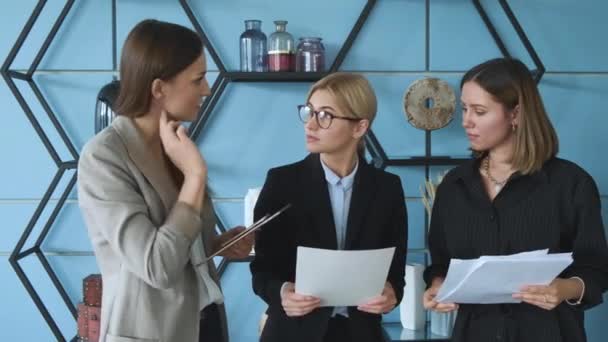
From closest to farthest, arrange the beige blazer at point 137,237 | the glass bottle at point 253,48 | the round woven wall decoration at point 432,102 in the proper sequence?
the beige blazer at point 137,237, the glass bottle at point 253,48, the round woven wall decoration at point 432,102

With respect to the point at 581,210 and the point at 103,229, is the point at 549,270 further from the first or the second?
the point at 103,229

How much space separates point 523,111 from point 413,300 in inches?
44.2

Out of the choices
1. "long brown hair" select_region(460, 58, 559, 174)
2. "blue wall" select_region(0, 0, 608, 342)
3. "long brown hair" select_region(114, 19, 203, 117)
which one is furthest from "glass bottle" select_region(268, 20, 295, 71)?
"long brown hair" select_region(114, 19, 203, 117)

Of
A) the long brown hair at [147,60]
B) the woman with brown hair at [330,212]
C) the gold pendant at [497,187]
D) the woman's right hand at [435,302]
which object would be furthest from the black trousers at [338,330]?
the long brown hair at [147,60]

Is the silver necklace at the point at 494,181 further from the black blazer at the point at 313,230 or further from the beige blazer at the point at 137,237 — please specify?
the beige blazer at the point at 137,237

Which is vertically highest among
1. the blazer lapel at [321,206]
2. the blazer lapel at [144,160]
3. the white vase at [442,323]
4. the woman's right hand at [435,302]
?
the blazer lapel at [144,160]

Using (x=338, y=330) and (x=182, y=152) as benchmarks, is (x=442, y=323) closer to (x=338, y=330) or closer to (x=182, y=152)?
(x=338, y=330)

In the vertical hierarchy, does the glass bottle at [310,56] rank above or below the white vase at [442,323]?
above

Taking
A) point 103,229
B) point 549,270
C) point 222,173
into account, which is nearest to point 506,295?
point 549,270

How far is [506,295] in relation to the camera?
163 centimetres

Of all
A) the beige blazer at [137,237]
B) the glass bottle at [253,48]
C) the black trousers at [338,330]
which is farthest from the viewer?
the glass bottle at [253,48]

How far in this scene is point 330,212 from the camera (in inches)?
67.4

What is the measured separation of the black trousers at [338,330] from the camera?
1.69 m

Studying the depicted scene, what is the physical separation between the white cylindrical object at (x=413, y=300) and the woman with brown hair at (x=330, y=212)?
846 millimetres
